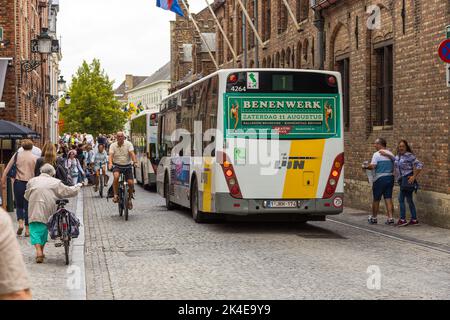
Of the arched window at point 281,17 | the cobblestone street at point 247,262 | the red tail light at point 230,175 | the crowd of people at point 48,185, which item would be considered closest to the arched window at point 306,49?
the arched window at point 281,17

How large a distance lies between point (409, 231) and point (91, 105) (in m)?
75.6

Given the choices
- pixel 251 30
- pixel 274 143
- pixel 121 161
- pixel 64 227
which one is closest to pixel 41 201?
pixel 64 227

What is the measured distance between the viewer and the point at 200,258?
10.9m

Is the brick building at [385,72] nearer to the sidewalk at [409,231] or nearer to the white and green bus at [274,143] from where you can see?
the sidewalk at [409,231]

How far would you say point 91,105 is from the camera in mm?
88062

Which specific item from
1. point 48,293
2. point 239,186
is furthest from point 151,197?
point 48,293

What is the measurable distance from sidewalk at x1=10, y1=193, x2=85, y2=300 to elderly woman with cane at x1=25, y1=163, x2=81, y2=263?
1.15ft

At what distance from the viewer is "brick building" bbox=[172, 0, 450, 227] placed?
15.9 metres

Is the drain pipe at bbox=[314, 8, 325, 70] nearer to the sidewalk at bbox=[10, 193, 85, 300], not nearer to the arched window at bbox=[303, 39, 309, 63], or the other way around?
the arched window at bbox=[303, 39, 309, 63]

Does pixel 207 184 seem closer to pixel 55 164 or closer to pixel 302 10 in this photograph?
pixel 55 164

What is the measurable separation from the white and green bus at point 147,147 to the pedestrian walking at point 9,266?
Answer: 2411 centimetres

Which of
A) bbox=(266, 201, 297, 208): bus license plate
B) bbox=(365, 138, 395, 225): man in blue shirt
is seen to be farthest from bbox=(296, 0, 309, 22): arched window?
bbox=(266, 201, 297, 208): bus license plate

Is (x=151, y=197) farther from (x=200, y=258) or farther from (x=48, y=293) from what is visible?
(x=48, y=293)

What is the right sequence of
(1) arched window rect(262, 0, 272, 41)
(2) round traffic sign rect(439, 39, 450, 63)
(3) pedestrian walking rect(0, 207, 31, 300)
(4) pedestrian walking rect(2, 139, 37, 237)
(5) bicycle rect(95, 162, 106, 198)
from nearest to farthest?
(3) pedestrian walking rect(0, 207, 31, 300)
(2) round traffic sign rect(439, 39, 450, 63)
(4) pedestrian walking rect(2, 139, 37, 237)
(5) bicycle rect(95, 162, 106, 198)
(1) arched window rect(262, 0, 272, 41)
